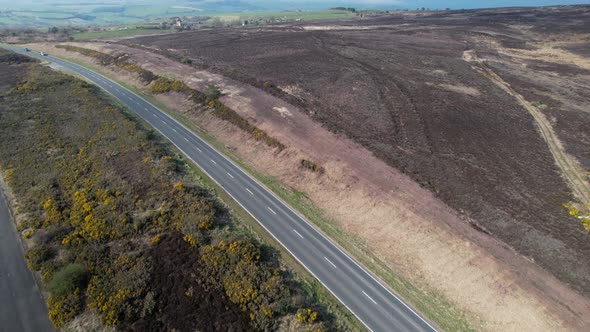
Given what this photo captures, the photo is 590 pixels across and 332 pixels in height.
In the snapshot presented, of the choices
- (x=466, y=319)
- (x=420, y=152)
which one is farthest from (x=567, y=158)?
(x=466, y=319)

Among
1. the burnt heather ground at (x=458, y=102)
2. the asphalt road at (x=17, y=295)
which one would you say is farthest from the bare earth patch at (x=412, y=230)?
the asphalt road at (x=17, y=295)

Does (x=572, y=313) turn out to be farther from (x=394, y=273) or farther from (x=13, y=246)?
(x=13, y=246)

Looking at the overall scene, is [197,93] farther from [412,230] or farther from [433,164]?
[412,230]

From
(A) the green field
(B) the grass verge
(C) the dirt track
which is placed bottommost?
(B) the grass verge

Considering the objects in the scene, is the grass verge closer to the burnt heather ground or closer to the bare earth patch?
the bare earth patch

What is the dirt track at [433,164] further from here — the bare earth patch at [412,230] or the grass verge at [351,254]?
the grass verge at [351,254]

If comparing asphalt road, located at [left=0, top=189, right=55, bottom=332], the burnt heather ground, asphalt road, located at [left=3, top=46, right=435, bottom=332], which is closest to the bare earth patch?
the burnt heather ground
